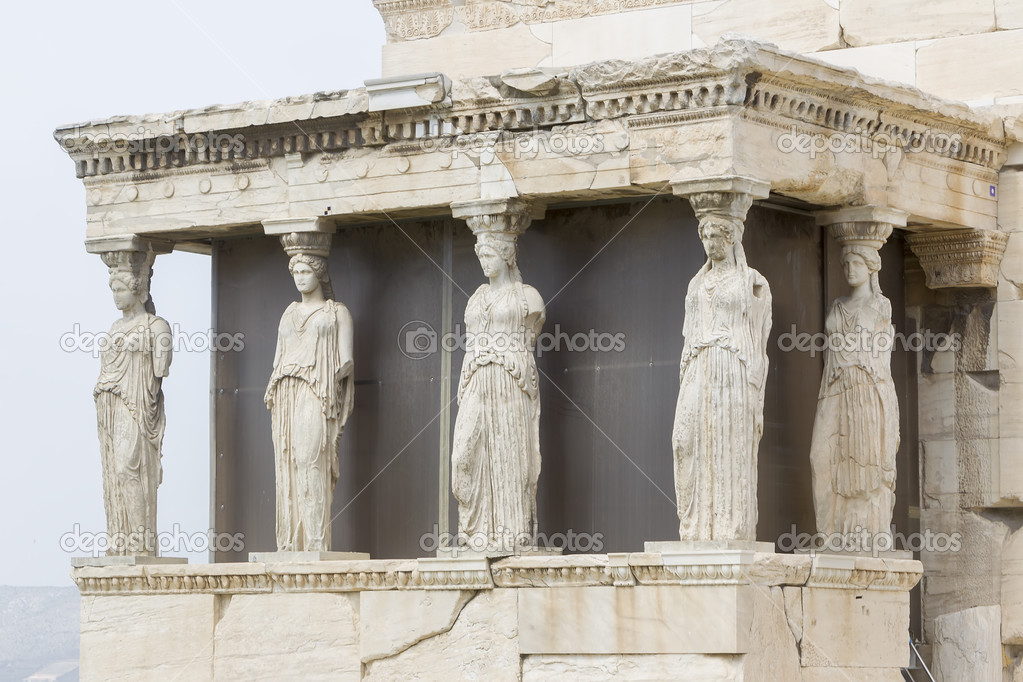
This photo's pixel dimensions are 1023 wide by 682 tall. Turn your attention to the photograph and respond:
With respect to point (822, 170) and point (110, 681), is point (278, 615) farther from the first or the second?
point (822, 170)

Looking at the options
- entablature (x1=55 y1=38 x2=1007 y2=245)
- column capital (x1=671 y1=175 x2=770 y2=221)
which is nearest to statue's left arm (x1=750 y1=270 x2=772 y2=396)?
column capital (x1=671 y1=175 x2=770 y2=221)

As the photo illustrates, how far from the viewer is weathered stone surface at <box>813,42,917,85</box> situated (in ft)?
43.1

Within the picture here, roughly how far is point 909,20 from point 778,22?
0.76m

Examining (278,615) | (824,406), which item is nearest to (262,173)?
(278,615)

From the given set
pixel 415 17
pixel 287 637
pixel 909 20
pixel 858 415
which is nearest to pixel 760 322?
pixel 858 415

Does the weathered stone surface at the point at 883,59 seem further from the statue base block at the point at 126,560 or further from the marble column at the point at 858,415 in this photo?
the statue base block at the point at 126,560

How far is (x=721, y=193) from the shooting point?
36.5ft

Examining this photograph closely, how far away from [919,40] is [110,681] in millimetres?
5555

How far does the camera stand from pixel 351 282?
1273 centimetres

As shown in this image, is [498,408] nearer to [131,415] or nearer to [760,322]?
[760,322]

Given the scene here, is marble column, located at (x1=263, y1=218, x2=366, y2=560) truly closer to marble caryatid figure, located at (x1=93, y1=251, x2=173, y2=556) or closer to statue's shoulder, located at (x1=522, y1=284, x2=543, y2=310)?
marble caryatid figure, located at (x1=93, y1=251, x2=173, y2=556)

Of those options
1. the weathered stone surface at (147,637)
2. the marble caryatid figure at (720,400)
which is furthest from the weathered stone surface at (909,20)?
the weathered stone surface at (147,637)

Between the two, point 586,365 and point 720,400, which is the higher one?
point 586,365

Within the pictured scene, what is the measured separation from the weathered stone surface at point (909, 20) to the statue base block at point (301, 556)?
157 inches
